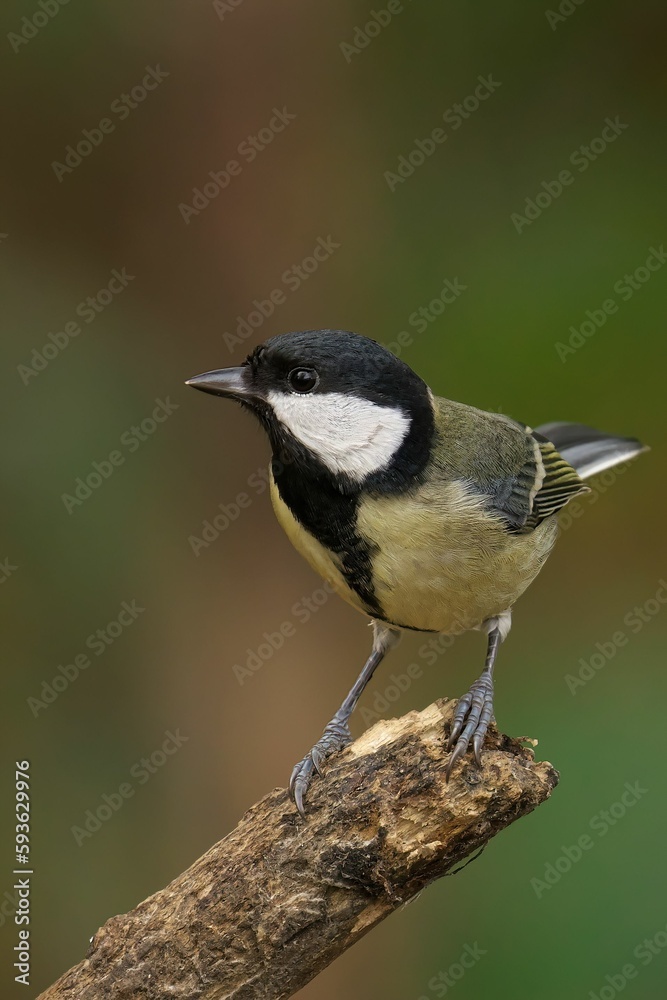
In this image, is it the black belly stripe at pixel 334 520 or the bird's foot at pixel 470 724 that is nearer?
the bird's foot at pixel 470 724

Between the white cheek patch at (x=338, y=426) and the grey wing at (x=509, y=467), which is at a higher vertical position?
the grey wing at (x=509, y=467)

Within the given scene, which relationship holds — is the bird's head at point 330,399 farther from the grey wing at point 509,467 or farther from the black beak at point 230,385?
the grey wing at point 509,467

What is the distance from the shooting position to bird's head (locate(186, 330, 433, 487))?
7.63ft

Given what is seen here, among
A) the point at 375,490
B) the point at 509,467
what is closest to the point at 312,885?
the point at 375,490

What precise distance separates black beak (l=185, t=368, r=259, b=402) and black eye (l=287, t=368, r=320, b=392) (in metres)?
0.10

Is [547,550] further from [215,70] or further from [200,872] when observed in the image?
[215,70]

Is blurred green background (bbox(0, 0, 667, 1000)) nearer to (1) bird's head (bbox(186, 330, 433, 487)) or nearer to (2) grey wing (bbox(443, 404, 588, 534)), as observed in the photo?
(2) grey wing (bbox(443, 404, 588, 534))

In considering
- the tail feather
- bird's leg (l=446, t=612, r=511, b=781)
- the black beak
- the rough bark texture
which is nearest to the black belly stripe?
the black beak

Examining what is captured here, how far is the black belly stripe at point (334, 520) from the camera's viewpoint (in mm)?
2383

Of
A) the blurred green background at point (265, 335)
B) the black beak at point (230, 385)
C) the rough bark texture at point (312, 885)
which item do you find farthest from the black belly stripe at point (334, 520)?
the blurred green background at point (265, 335)

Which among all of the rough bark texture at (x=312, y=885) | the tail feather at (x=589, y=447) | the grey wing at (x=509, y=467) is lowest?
the rough bark texture at (x=312, y=885)

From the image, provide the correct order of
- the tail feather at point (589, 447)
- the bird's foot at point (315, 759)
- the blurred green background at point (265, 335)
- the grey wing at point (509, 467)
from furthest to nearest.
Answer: the blurred green background at point (265, 335), the tail feather at point (589, 447), the grey wing at point (509, 467), the bird's foot at point (315, 759)

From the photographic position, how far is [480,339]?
4293 millimetres

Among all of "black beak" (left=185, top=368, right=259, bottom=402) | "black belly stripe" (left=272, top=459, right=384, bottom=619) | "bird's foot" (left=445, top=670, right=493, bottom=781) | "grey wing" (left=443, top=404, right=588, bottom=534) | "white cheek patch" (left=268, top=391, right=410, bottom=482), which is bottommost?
"bird's foot" (left=445, top=670, right=493, bottom=781)
